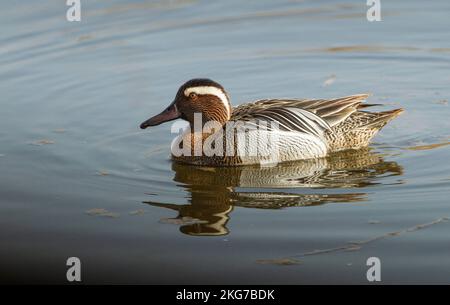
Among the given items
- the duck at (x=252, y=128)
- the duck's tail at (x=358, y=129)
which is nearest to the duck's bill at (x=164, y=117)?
the duck at (x=252, y=128)

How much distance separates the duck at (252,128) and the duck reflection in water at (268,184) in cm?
12

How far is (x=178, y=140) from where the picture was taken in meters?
10.7

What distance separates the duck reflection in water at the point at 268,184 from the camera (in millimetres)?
8852

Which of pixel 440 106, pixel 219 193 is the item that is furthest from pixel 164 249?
pixel 440 106

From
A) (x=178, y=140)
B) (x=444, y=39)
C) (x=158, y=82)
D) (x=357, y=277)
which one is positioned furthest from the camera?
(x=444, y=39)

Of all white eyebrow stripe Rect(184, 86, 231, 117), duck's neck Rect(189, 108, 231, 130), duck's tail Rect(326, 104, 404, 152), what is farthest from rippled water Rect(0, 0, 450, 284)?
white eyebrow stripe Rect(184, 86, 231, 117)

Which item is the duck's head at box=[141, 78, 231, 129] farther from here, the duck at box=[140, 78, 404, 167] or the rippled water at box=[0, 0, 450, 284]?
the rippled water at box=[0, 0, 450, 284]

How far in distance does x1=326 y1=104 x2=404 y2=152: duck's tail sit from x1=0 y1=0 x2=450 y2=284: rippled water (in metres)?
0.16

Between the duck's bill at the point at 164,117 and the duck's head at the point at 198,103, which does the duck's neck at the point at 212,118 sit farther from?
the duck's bill at the point at 164,117

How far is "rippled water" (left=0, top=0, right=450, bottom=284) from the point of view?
7906 millimetres

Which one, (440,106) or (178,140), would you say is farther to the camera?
(440,106)

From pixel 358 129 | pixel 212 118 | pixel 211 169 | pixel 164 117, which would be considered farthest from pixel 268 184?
pixel 358 129
